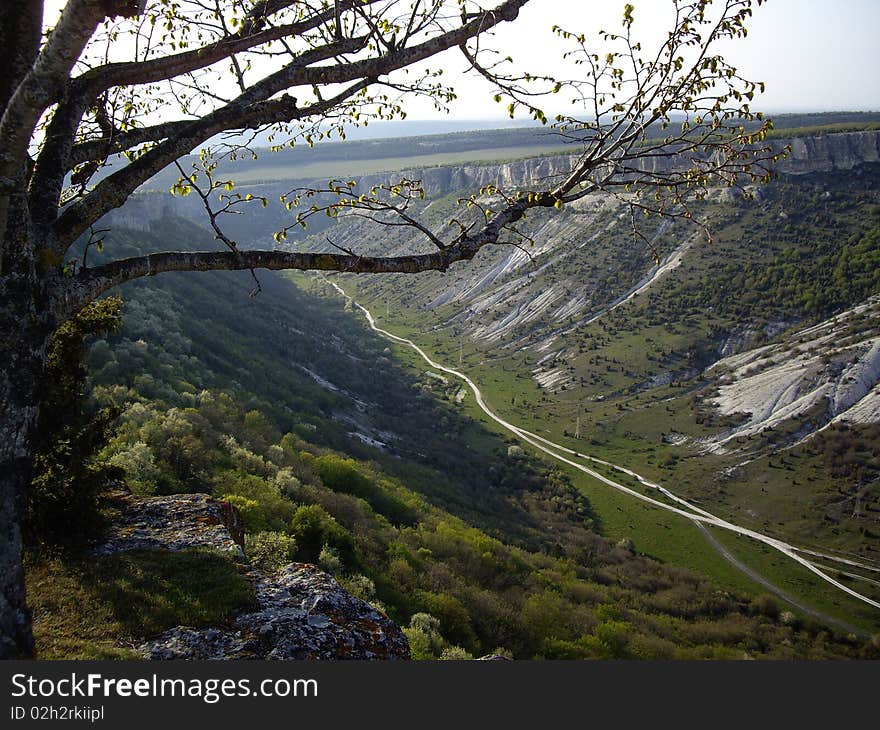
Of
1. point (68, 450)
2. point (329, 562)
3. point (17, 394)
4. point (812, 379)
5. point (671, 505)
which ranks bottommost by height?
point (671, 505)

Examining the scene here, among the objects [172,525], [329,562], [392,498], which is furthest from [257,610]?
[392,498]

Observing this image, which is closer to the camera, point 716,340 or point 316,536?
point 316,536

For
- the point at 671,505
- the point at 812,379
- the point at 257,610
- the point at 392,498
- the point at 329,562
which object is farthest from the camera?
the point at 812,379

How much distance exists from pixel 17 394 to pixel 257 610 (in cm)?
282

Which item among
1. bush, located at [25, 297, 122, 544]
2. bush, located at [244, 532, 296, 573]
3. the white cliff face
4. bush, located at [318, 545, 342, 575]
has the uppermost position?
bush, located at [25, 297, 122, 544]

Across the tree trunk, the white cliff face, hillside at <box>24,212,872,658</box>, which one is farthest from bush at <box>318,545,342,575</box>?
the white cliff face

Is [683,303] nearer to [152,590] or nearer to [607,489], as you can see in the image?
[607,489]

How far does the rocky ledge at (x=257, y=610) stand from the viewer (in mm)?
4812

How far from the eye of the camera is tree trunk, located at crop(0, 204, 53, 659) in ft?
13.1

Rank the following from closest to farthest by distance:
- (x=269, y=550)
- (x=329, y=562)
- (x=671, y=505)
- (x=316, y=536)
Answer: (x=269, y=550) → (x=329, y=562) → (x=316, y=536) → (x=671, y=505)

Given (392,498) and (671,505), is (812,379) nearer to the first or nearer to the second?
(671,505)

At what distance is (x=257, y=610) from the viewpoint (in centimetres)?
538

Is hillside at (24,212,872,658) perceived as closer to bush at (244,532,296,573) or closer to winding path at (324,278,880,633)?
bush at (244,532,296,573)

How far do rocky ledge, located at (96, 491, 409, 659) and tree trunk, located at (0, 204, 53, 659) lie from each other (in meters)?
1.03
